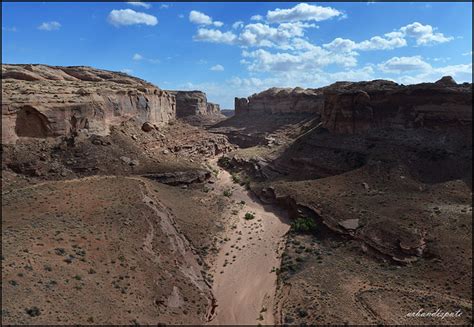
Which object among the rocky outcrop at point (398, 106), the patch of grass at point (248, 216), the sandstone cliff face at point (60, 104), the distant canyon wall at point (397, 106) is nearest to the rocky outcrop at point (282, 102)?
the distant canyon wall at point (397, 106)

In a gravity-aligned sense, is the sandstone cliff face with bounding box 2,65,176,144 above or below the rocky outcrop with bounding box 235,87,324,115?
below

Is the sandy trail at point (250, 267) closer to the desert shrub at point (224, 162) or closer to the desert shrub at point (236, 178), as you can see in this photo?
the desert shrub at point (236, 178)

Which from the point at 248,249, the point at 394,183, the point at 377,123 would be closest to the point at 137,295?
the point at 248,249

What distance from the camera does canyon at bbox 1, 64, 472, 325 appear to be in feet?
80.6

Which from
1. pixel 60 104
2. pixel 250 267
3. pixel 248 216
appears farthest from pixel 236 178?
pixel 60 104

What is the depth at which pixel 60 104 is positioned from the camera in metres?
40.2

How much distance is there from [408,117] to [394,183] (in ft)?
37.4

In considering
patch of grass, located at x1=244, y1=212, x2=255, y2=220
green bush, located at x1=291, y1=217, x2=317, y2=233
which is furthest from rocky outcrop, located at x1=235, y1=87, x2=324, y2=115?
green bush, located at x1=291, y1=217, x2=317, y2=233

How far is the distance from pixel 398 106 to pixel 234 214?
24474 millimetres

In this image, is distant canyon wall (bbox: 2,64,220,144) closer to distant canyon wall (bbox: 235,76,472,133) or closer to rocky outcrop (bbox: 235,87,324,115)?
distant canyon wall (bbox: 235,76,472,133)

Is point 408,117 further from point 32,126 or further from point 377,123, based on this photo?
point 32,126

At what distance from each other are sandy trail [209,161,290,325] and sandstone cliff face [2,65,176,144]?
63.9 ft

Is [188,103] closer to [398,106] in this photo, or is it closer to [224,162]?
[224,162]

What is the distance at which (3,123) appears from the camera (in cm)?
3531
